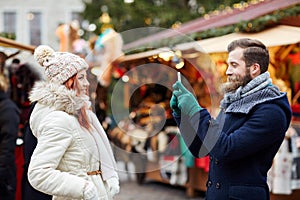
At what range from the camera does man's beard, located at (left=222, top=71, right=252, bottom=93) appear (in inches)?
120

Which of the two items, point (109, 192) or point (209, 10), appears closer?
point (109, 192)

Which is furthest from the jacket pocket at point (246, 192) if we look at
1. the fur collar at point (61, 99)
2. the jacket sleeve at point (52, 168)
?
the fur collar at point (61, 99)

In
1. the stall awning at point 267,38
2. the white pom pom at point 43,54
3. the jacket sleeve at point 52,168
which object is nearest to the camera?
the jacket sleeve at point 52,168

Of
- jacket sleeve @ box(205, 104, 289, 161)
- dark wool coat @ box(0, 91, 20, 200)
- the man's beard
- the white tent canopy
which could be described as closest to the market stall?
the white tent canopy

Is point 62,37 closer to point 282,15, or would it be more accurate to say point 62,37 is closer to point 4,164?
point 282,15

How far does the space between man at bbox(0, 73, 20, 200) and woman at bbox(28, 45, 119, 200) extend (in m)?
1.75

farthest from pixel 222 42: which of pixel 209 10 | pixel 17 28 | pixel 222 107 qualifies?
pixel 17 28

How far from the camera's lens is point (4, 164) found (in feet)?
15.6

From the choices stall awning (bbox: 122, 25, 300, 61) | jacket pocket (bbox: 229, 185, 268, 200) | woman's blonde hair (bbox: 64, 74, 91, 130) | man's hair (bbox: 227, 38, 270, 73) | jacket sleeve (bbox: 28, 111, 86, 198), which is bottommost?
jacket pocket (bbox: 229, 185, 268, 200)

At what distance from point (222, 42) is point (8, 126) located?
128 inches

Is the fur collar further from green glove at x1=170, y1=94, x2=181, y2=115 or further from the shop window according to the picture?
the shop window

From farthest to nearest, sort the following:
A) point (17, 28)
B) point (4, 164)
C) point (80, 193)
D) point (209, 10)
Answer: point (17, 28)
point (209, 10)
point (4, 164)
point (80, 193)

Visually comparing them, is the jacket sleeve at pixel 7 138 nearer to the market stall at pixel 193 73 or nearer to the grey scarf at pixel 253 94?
the market stall at pixel 193 73

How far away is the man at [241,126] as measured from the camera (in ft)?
9.49
